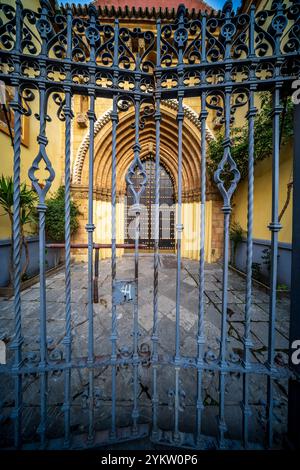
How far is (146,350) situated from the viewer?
1.44 meters

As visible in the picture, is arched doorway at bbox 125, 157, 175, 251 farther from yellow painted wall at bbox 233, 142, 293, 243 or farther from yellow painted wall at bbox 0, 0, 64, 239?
yellow painted wall at bbox 233, 142, 293, 243

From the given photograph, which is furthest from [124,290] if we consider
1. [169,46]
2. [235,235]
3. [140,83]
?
[235,235]

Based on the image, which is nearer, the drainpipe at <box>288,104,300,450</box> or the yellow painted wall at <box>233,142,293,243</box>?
the drainpipe at <box>288,104,300,450</box>

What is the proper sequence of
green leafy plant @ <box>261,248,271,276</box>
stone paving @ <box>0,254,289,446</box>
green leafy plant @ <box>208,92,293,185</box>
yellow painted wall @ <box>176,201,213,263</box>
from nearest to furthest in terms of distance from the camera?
1. stone paving @ <box>0,254,289,446</box>
2. green leafy plant @ <box>208,92,293,185</box>
3. green leafy plant @ <box>261,248,271,276</box>
4. yellow painted wall @ <box>176,201,213,263</box>

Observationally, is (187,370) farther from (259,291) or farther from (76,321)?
(259,291)

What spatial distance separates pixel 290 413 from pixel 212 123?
6.25 metres

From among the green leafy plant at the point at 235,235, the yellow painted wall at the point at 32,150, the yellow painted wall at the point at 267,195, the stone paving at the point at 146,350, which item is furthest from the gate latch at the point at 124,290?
the green leafy plant at the point at 235,235

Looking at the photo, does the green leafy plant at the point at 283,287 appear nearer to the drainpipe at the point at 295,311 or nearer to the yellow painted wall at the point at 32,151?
the drainpipe at the point at 295,311

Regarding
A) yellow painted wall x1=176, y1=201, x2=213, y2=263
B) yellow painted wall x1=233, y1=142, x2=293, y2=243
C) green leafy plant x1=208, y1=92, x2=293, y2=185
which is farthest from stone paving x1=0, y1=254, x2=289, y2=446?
green leafy plant x1=208, y1=92, x2=293, y2=185

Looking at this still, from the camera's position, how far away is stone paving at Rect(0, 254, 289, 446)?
3.92 ft

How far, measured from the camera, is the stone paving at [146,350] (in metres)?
1.19

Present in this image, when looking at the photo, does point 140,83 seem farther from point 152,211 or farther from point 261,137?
point 152,211
